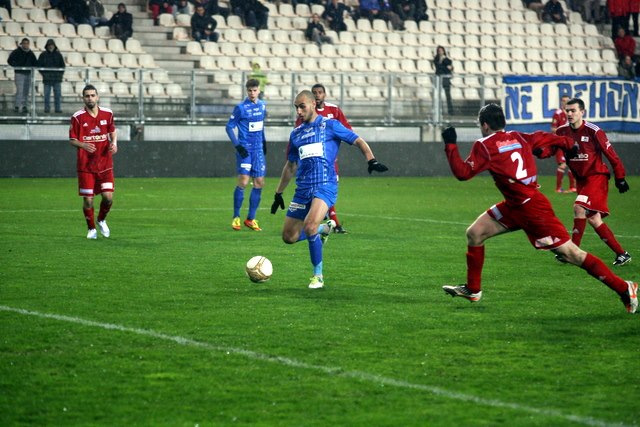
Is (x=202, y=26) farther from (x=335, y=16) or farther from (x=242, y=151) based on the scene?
(x=242, y=151)

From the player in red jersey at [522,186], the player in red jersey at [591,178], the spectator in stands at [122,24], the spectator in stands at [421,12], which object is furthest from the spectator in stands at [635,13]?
the player in red jersey at [522,186]

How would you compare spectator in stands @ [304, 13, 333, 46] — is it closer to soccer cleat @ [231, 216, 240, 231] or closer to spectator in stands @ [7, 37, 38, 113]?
spectator in stands @ [7, 37, 38, 113]

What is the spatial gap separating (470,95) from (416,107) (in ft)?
5.25

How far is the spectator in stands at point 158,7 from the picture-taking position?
31.0m

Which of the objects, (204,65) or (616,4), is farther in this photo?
(616,4)

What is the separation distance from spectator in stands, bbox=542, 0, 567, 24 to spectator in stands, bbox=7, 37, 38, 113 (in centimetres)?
1805

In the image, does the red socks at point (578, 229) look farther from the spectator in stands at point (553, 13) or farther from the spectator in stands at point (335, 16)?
the spectator in stands at point (553, 13)

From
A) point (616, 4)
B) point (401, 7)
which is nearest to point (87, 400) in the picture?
point (401, 7)

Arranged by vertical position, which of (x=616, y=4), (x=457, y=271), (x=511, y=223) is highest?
(x=616, y=4)

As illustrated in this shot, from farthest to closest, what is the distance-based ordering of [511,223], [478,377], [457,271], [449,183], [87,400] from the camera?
[449,183] → [457,271] → [511,223] → [478,377] → [87,400]

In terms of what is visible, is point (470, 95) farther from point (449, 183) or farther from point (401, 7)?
point (401, 7)

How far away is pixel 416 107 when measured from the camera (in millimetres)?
29266

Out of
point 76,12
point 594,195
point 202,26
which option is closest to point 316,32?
point 202,26

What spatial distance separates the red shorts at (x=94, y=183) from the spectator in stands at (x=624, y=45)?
24.2 m
